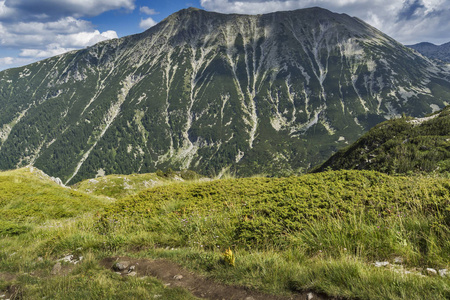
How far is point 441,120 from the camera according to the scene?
33.2 m

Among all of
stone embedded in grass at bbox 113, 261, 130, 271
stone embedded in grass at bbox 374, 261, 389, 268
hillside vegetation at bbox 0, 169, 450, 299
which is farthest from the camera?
stone embedded in grass at bbox 113, 261, 130, 271

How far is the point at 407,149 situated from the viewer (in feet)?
76.0

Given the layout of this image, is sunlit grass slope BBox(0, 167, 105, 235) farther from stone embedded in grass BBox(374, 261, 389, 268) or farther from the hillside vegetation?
stone embedded in grass BBox(374, 261, 389, 268)

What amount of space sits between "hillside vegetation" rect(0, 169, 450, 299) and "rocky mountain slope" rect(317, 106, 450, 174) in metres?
5.39

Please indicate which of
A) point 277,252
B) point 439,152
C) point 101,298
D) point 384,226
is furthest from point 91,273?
point 439,152

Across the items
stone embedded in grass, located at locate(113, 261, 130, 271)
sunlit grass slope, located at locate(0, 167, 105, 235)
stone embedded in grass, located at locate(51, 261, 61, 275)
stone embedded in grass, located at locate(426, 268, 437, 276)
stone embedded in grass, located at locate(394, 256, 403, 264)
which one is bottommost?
sunlit grass slope, located at locate(0, 167, 105, 235)

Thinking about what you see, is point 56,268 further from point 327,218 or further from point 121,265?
point 327,218

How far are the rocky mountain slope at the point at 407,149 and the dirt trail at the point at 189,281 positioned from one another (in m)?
9.04

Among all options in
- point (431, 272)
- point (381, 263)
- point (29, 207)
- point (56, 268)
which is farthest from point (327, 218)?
point (29, 207)

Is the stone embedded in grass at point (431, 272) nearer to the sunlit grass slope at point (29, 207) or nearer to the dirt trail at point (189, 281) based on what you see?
the dirt trail at point (189, 281)

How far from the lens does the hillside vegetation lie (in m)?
4.34

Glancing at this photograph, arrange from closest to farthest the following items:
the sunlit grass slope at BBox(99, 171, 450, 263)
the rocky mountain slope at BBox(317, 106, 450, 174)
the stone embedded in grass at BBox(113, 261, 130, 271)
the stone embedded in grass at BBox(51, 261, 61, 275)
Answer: the sunlit grass slope at BBox(99, 171, 450, 263), the stone embedded in grass at BBox(113, 261, 130, 271), the stone embedded in grass at BBox(51, 261, 61, 275), the rocky mountain slope at BBox(317, 106, 450, 174)

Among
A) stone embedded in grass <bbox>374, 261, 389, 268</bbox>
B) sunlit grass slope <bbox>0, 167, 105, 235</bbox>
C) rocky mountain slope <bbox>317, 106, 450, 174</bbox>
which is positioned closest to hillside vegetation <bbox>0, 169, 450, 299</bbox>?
stone embedded in grass <bbox>374, 261, 389, 268</bbox>

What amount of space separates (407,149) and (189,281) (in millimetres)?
25984
